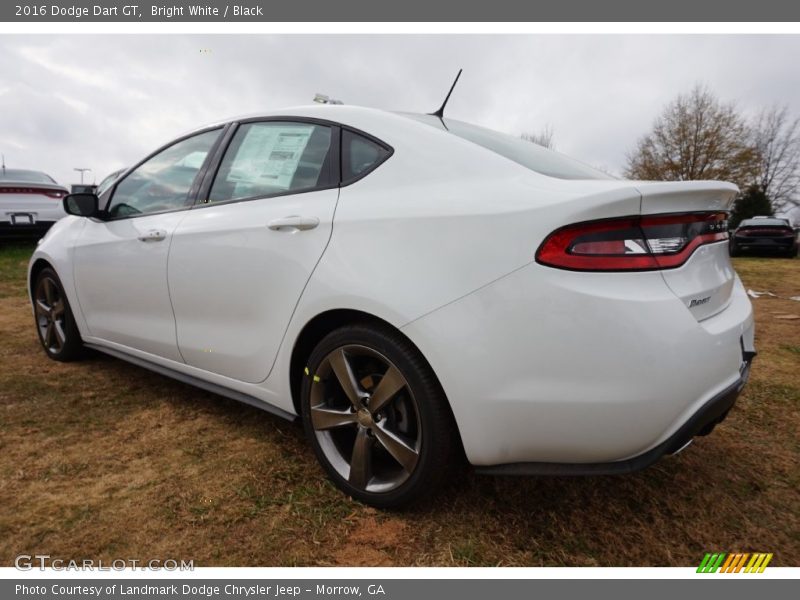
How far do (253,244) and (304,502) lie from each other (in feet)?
3.39

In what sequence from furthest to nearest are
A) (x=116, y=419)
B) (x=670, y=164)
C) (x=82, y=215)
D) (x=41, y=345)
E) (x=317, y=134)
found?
(x=670, y=164) → (x=41, y=345) → (x=82, y=215) → (x=116, y=419) → (x=317, y=134)

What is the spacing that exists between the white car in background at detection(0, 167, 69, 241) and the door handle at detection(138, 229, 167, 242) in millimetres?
6370

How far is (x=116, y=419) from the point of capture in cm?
264

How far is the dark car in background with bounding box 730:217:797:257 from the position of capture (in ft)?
51.0

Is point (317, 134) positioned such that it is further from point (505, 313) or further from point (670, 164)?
point (670, 164)

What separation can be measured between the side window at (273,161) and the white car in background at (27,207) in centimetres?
683

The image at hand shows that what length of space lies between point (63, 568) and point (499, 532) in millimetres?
1423

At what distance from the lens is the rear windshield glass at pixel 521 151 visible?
1854 millimetres

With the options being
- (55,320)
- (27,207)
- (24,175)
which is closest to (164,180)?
(55,320)

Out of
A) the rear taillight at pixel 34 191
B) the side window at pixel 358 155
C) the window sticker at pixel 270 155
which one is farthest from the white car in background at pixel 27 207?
the side window at pixel 358 155

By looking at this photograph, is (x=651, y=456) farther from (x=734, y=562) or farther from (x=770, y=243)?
(x=770, y=243)

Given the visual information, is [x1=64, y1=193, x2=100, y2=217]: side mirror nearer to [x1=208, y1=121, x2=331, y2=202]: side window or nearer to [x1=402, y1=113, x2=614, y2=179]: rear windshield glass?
[x1=208, y1=121, x2=331, y2=202]: side window

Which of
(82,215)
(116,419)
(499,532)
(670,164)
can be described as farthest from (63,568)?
(670,164)

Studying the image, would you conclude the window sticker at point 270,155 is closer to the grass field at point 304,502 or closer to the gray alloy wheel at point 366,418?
the gray alloy wheel at point 366,418
